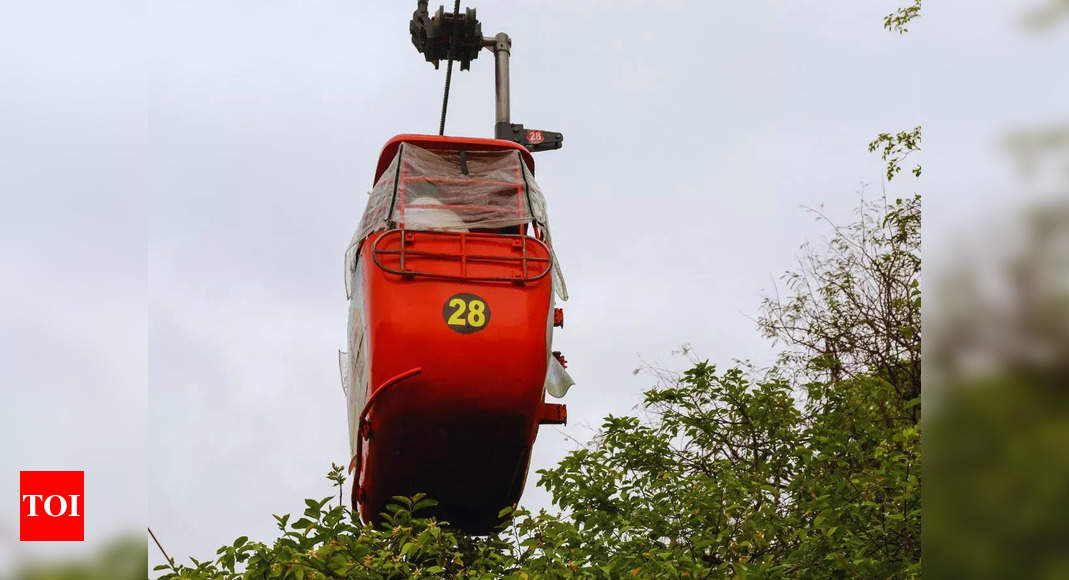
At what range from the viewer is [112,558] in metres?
1.96

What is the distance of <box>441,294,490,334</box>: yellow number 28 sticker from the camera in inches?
344

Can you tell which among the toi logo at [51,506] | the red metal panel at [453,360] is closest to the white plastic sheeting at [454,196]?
the red metal panel at [453,360]

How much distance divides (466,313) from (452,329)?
0.58ft

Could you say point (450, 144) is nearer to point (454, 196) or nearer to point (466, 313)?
point (454, 196)

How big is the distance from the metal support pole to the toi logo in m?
9.25

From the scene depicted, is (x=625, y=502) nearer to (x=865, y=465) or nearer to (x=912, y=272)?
(x=865, y=465)

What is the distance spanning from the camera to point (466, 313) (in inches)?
346

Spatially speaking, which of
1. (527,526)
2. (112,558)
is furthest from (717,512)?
(112,558)

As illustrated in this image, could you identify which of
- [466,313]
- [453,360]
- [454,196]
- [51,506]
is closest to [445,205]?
[454,196]

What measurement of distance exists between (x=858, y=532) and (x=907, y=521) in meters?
0.73

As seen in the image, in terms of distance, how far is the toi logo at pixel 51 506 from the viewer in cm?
195

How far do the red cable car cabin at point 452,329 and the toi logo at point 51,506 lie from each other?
660cm

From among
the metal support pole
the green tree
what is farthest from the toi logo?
the metal support pole

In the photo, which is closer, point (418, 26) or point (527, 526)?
point (527, 526)
